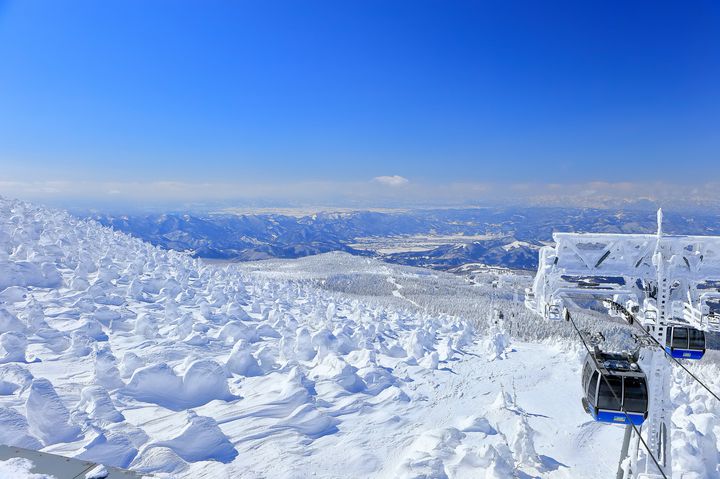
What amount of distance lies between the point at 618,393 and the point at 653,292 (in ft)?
10.6

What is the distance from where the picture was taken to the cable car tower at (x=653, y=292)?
1005 centimetres

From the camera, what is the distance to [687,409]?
2061 centimetres

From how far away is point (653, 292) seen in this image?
10680mm

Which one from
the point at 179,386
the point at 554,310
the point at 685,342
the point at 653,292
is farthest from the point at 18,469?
the point at 653,292

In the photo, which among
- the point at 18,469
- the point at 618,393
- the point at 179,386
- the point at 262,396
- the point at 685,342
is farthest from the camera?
the point at 262,396

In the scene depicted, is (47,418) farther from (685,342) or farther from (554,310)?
(685,342)

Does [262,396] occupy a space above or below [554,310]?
below

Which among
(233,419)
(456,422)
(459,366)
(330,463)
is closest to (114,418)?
(233,419)

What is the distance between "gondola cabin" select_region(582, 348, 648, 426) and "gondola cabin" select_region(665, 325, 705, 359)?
56.2 inches

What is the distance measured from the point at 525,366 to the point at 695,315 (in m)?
18.9

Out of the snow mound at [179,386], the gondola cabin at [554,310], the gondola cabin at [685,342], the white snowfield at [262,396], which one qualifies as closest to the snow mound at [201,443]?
the white snowfield at [262,396]

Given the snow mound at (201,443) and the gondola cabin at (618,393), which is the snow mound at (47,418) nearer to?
the snow mound at (201,443)

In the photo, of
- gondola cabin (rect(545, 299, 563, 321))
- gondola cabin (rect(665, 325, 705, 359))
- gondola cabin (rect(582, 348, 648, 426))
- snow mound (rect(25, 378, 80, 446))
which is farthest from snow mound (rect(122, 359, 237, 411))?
gondola cabin (rect(665, 325, 705, 359))

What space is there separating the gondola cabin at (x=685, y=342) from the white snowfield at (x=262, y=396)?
572cm
